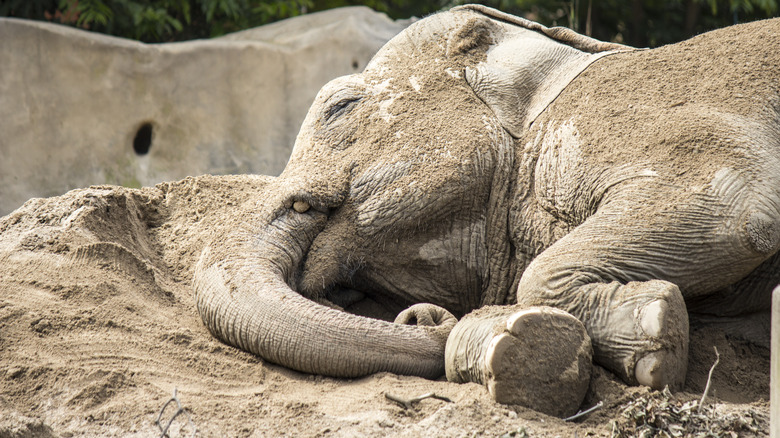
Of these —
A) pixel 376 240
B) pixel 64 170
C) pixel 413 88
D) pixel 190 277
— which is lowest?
pixel 64 170

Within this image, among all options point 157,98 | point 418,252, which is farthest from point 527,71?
point 157,98

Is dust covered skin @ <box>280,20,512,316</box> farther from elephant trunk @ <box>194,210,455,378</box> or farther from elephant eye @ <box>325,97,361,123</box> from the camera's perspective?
elephant trunk @ <box>194,210,455,378</box>

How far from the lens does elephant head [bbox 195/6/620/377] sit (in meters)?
3.57

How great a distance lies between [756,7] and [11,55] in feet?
24.1

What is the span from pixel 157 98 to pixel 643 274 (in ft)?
17.3

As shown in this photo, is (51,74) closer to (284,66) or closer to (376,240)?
(284,66)

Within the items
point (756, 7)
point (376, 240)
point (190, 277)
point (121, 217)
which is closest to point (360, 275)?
point (376, 240)

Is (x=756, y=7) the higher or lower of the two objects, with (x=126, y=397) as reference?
higher

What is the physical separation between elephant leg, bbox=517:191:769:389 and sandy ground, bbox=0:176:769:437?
123mm

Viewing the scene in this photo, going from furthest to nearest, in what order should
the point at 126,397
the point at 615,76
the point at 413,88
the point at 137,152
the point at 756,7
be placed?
the point at 756,7 → the point at 137,152 → the point at 413,88 → the point at 615,76 → the point at 126,397

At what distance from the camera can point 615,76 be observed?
149 inches

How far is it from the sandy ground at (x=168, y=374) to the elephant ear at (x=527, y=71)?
3.72 ft

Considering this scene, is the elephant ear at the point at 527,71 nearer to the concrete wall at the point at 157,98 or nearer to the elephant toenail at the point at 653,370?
the elephant toenail at the point at 653,370

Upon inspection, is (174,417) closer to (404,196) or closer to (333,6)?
(404,196)
